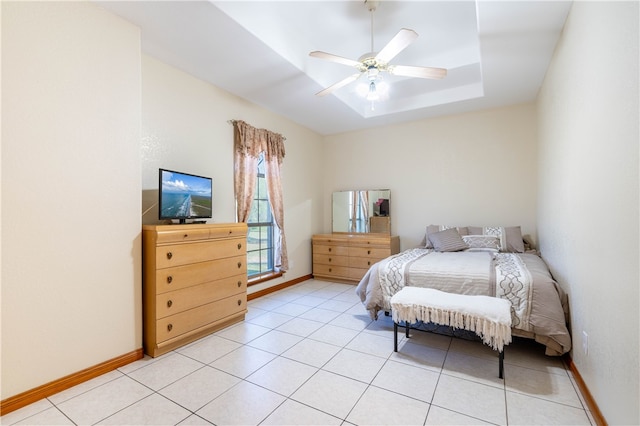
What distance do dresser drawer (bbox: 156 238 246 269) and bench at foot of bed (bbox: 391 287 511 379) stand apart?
1669 millimetres

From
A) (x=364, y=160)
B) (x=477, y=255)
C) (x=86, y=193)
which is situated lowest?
(x=477, y=255)

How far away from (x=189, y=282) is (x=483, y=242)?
351 centimetres

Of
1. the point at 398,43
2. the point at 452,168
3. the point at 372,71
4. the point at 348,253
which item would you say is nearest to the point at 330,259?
the point at 348,253

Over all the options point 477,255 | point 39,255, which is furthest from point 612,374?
point 39,255

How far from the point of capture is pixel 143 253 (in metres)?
2.38

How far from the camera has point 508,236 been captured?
371 cm

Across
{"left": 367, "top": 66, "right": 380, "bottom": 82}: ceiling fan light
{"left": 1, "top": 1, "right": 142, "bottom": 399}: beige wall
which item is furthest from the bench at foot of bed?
{"left": 1, "top": 1, "right": 142, "bottom": 399}: beige wall

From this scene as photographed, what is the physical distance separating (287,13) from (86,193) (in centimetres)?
223

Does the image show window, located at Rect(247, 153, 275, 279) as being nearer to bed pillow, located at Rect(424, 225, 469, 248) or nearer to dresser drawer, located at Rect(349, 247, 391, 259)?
dresser drawer, located at Rect(349, 247, 391, 259)

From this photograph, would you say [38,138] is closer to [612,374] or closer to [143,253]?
[143,253]

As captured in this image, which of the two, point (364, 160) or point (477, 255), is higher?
point (364, 160)

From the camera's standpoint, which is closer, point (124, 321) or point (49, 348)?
point (49, 348)

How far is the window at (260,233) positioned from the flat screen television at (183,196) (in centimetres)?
104

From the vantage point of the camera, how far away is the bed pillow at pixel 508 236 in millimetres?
3613
